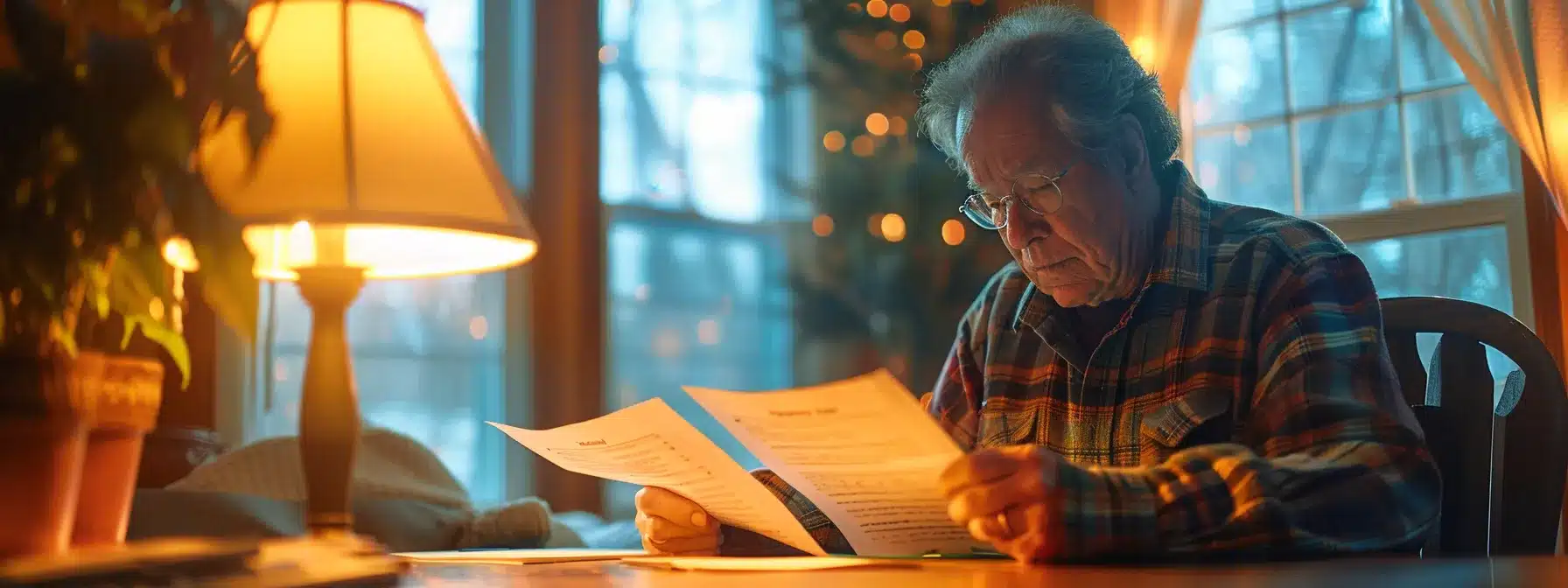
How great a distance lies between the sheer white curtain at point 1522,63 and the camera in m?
2.60

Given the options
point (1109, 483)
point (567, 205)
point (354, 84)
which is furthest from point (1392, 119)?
point (354, 84)

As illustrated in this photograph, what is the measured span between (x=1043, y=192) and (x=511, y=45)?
7.58ft

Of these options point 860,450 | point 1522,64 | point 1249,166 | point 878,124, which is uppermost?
point 878,124

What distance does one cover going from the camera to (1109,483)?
3.50ft

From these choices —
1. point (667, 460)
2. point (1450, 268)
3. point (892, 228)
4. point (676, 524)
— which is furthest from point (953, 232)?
point (667, 460)

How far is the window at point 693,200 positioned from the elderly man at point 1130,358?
6.51 feet

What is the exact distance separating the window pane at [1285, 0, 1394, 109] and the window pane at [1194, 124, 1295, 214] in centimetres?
12

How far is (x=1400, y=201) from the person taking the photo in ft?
9.95

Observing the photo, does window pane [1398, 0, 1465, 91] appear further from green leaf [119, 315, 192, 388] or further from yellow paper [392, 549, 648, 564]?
green leaf [119, 315, 192, 388]

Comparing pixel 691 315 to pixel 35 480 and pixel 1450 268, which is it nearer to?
pixel 1450 268

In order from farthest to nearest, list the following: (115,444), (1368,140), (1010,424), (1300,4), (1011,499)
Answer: (1300,4) < (1368,140) < (1010,424) < (1011,499) < (115,444)

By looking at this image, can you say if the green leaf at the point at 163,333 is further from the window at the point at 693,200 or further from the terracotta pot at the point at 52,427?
the window at the point at 693,200

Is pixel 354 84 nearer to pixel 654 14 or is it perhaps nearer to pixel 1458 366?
pixel 1458 366

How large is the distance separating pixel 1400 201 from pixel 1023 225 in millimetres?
1821
